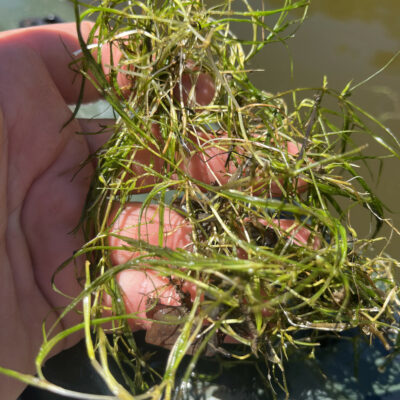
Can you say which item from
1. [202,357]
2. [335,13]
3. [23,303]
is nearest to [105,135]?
[23,303]

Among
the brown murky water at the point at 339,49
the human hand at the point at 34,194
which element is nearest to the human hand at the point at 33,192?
the human hand at the point at 34,194

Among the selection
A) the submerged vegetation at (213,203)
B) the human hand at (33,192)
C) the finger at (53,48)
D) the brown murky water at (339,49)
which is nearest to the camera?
the submerged vegetation at (213,203)

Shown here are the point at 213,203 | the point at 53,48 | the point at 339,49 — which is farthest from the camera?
the point at 339,49

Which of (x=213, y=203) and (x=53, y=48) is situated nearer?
(x=213, y=203)

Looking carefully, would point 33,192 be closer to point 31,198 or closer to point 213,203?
point 31,198

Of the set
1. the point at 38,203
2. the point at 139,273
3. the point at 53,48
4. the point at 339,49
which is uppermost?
the point at 53,48

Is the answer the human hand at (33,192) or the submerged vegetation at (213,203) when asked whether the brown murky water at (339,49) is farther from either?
the human hand at (33,192)

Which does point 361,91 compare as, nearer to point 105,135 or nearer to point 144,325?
point 105,135

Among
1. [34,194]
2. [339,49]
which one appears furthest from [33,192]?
[339,49]
